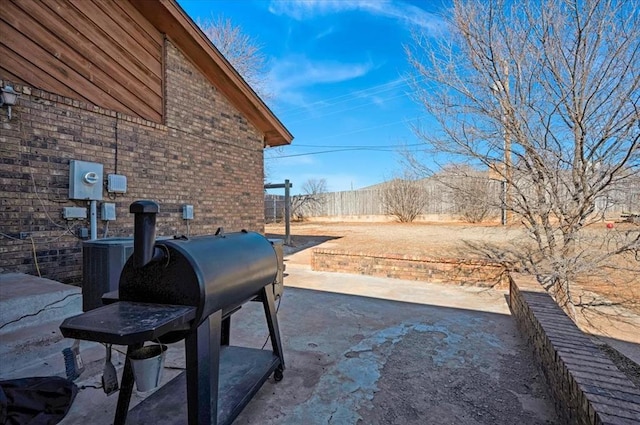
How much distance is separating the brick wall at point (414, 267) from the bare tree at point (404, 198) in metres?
12.1

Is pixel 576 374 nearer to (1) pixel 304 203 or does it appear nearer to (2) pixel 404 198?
(2) pixel 404 198

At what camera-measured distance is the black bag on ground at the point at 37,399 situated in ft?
6.23

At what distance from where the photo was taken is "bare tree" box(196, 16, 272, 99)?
49.0 feet

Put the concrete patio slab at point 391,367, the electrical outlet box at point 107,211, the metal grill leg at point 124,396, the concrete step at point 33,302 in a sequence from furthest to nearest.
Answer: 1. the electrical outlet box at point 107,211
2. the concrete step at point 33,302
3. the concrete patio slab at point 391,367
4. the metal grill leg at point 124,396

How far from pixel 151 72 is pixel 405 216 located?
15.4 m

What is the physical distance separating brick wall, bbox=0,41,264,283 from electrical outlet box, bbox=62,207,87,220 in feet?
0.19

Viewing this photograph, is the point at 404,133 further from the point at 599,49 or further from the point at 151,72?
the point at 151,72

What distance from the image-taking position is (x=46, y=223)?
406 cm

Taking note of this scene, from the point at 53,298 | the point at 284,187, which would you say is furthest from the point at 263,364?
the point at 284,187

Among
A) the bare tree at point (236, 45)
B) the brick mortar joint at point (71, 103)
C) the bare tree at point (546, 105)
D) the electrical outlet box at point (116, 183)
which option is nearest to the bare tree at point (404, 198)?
the bare tree at point (236, 45)

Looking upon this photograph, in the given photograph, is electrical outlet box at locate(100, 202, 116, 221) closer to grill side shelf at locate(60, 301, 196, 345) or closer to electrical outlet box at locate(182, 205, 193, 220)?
electrical outlet box at locate(182, 205, 193, 220)

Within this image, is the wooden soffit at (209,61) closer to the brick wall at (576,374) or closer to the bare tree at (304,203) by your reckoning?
the brick wall at (576,374)

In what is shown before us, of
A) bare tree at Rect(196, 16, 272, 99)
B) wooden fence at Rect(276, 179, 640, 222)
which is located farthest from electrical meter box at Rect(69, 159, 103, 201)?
bare tree at Rect(196, 16, 272, 99)

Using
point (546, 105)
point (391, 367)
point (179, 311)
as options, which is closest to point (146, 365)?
point (179, 311)
